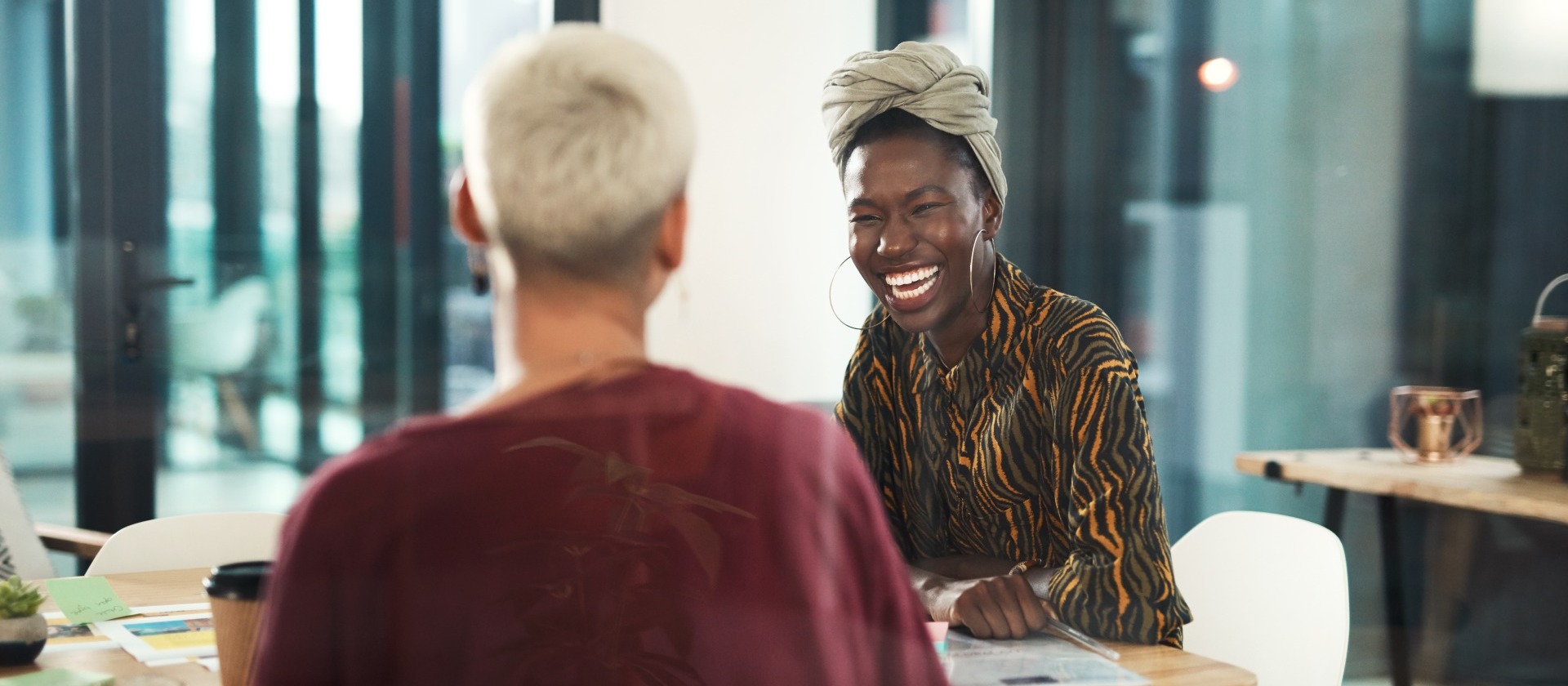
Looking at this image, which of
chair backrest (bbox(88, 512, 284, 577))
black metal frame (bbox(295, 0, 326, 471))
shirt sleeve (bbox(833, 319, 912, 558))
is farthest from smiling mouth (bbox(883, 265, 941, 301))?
black metal frame (bbox(295, 0, 326, 471))

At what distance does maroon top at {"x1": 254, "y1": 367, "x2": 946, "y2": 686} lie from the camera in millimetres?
693

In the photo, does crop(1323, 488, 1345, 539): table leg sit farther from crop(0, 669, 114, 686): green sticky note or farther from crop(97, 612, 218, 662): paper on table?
crop(0, 669, 114, 686): green sticky note

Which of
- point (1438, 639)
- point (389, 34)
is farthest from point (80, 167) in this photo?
point (1438, 639)

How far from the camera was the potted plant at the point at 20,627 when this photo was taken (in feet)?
4.02

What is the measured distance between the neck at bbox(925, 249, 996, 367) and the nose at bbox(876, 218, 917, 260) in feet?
0.31

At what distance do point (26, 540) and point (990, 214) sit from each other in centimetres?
193

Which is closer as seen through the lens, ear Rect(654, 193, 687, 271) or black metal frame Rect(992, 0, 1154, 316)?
ear Rect(654, 193, 687, 271)

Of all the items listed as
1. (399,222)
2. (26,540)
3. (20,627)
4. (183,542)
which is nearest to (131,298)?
(399,222)

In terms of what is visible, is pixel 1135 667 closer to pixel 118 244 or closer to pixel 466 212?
pixel 466 212

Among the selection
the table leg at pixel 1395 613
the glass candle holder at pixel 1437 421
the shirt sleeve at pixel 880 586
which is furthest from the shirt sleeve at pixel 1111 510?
the table leg at pixel 1395 613

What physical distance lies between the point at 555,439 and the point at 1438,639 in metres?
2.89

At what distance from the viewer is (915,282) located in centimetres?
168

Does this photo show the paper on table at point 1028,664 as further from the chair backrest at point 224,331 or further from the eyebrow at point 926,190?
the chair backrest at point 224,331

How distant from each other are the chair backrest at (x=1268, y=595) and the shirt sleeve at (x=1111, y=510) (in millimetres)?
379
